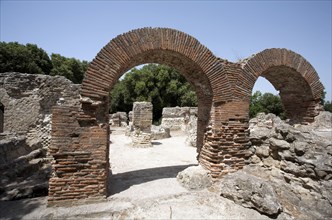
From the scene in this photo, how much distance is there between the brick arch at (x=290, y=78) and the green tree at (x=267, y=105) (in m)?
22.5

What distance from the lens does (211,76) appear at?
4883mm

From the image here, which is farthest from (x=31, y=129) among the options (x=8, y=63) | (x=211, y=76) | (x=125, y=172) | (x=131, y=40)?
(x=8, y=63)

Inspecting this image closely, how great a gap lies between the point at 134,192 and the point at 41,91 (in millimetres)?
6413

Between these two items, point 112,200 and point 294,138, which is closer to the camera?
point 112,200

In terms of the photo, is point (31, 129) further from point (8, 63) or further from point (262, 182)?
point (8, 63)

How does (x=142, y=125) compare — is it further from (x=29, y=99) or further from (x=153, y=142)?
(x=29, y=99)

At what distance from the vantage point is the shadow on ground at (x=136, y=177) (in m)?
4.75

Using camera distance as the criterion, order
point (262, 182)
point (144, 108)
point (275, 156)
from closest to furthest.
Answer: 1. point (262, 182)
2. point (275, 156)
3. point (144, 108)

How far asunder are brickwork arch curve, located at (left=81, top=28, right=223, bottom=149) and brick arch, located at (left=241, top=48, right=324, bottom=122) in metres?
1.10

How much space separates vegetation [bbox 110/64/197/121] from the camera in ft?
90.0

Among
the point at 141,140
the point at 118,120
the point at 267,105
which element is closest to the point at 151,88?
the point at 118,120

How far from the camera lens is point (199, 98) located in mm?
5840

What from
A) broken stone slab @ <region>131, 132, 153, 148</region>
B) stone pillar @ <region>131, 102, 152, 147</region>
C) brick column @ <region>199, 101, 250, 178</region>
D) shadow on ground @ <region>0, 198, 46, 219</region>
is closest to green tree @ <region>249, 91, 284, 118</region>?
stone pillar @ <region>131, 102, 152, 147</region>

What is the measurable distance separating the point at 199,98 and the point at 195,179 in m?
2.27
